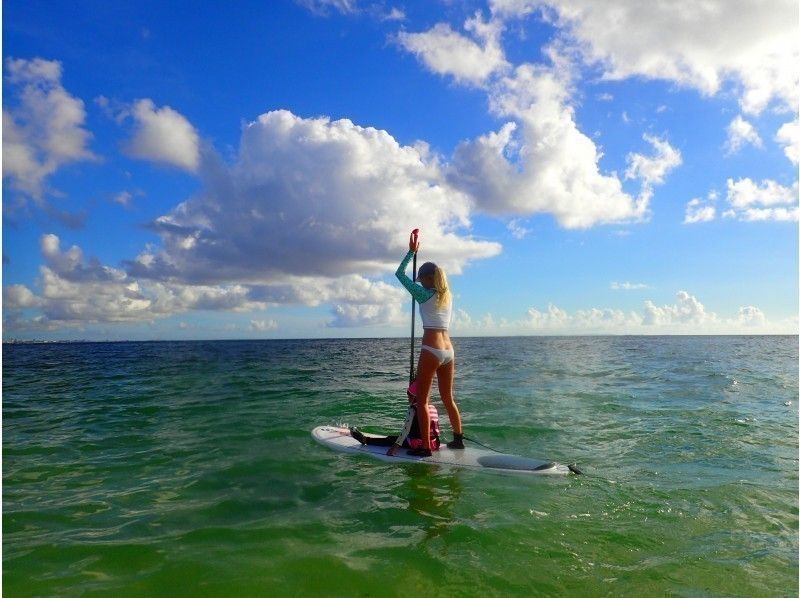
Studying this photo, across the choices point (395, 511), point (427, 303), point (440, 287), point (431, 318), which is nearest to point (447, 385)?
point (431, 318)

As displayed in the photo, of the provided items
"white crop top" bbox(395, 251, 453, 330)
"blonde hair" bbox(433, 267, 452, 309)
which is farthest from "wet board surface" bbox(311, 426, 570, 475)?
"blonde hair" bbox(433, 267, 452, 309)

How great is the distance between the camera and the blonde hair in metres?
7.86

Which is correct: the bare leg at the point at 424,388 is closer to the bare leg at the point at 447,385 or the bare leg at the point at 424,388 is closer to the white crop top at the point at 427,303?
the bare leg at the point at 447,385

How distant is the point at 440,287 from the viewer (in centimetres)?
787

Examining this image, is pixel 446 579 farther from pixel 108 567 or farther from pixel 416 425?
pixel 416 425

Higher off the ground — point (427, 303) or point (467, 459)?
point (427, 303)

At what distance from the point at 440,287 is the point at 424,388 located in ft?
5.48

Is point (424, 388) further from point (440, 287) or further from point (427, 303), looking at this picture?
point (440, 287)

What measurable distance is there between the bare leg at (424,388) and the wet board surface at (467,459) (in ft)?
1.12

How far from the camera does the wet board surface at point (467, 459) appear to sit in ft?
25.0

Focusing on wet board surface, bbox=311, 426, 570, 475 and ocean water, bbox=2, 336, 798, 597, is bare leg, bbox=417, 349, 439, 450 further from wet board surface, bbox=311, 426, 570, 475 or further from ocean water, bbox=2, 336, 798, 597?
ocean water, bbox=2, 336, 798, 597

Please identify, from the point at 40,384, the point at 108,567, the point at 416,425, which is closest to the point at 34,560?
the point at 108,567

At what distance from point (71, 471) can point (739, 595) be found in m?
9.11

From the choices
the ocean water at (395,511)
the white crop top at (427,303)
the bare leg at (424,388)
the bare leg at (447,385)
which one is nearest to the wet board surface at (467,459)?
the ocean water at (395,511)
